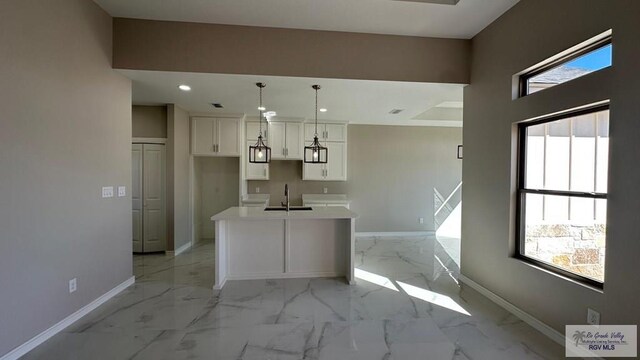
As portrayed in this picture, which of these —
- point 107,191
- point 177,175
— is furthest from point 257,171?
point 107,191

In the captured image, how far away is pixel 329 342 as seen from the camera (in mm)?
2193

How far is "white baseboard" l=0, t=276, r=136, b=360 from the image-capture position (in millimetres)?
1979

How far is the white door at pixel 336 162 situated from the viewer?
227 inches

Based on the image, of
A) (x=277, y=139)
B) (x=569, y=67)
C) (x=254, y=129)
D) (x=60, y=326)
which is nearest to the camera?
(x=569, y=67)

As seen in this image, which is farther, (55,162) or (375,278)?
(375,278)

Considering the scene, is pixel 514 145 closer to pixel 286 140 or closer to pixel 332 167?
pixel 332 167

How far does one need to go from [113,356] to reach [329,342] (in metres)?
1.63

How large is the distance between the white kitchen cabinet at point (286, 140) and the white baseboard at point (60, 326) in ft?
10.8

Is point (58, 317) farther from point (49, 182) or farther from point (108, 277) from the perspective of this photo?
point (49, 182)

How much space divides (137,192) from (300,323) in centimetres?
368

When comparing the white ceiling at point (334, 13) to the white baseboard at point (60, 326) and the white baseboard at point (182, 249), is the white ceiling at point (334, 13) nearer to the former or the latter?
the white baseboard at point (60, 326)

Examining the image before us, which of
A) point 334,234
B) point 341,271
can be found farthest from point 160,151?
point 341,271

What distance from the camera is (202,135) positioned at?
503 centimetres

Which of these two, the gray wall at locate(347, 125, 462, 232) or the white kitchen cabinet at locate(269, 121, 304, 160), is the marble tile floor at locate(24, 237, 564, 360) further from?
the white kitchen cabinet at locate(269, 121, 304, 160)
